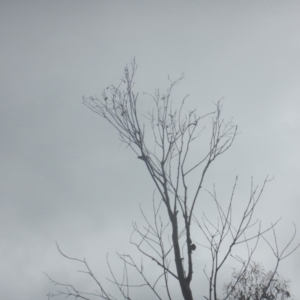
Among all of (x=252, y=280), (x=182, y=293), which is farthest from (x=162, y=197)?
(x=252, y=280)

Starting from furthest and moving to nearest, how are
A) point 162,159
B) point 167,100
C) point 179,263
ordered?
1. point 167,100
2. point 162,159
3. point 179,263

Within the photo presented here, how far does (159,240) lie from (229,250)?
0.73 metres

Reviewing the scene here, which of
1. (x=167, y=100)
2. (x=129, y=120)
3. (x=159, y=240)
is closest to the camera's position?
(x=159, y=240)

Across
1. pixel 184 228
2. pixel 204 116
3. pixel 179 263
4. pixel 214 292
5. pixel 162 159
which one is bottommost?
pixel 214 292

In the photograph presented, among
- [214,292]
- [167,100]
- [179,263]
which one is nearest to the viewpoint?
[214,292]

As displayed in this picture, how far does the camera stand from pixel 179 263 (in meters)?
2.63

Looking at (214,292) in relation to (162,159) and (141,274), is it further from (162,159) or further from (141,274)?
(162,159)

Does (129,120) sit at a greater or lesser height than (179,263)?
greater

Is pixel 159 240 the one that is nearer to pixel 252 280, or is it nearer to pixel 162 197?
pixel 162 197

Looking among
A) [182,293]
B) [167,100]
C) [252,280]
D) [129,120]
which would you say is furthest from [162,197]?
[252,280]

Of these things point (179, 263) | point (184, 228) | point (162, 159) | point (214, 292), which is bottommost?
point (214, 292)

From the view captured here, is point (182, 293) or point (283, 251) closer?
point (182, 293)

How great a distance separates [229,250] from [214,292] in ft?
1.34

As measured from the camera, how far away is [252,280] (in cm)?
1166
